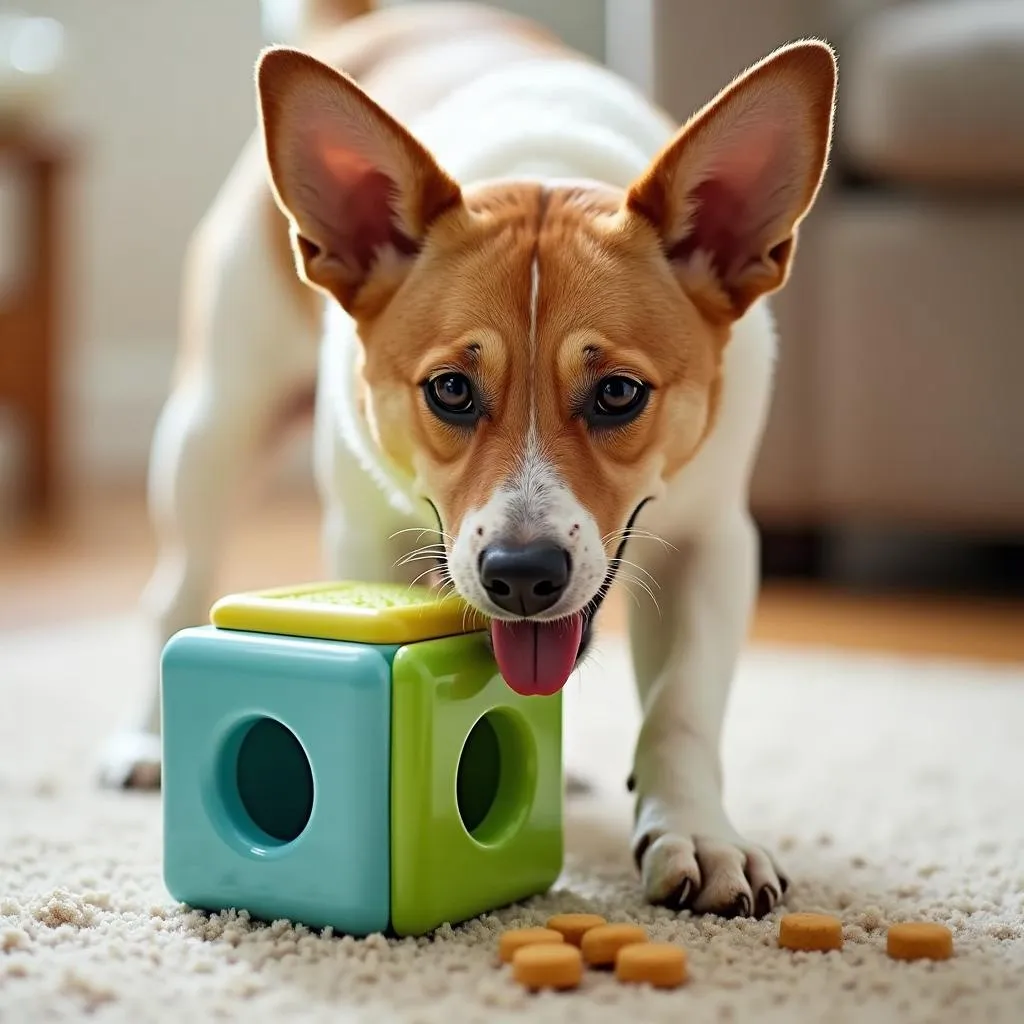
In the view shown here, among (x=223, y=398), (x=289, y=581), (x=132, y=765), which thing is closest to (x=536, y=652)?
(x=132, y=765)

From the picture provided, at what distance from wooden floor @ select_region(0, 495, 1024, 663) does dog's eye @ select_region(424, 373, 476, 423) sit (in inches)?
44.4

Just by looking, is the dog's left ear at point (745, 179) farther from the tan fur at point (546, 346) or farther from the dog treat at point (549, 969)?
the dog treat at point (549, 969)

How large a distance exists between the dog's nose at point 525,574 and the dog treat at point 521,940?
30cm

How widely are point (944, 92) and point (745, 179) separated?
1.66 m

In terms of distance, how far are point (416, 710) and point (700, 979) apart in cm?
34

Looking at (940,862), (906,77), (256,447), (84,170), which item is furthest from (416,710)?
(84,170)

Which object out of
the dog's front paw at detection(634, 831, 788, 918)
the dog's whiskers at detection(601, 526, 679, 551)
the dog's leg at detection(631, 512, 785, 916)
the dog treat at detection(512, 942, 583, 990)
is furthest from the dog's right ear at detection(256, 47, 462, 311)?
the dog treat at detection(512, 942, 583, 990)

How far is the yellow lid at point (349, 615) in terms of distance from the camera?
1501 millimetres

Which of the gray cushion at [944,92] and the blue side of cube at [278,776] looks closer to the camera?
the blue side of cube at [278,776]

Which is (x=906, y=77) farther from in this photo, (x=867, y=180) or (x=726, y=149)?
(x=726, y=149)

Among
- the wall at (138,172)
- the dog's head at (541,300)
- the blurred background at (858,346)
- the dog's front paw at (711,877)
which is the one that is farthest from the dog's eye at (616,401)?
the wall at (138,172)

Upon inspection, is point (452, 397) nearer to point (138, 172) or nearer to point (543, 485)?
point (543, 485)

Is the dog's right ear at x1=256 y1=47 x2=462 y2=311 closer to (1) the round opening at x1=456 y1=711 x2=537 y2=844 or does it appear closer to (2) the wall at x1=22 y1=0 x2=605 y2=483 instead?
(1) the round opening at x1=456 y1=711 x2=537 y2=844

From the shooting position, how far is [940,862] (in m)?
1.78
